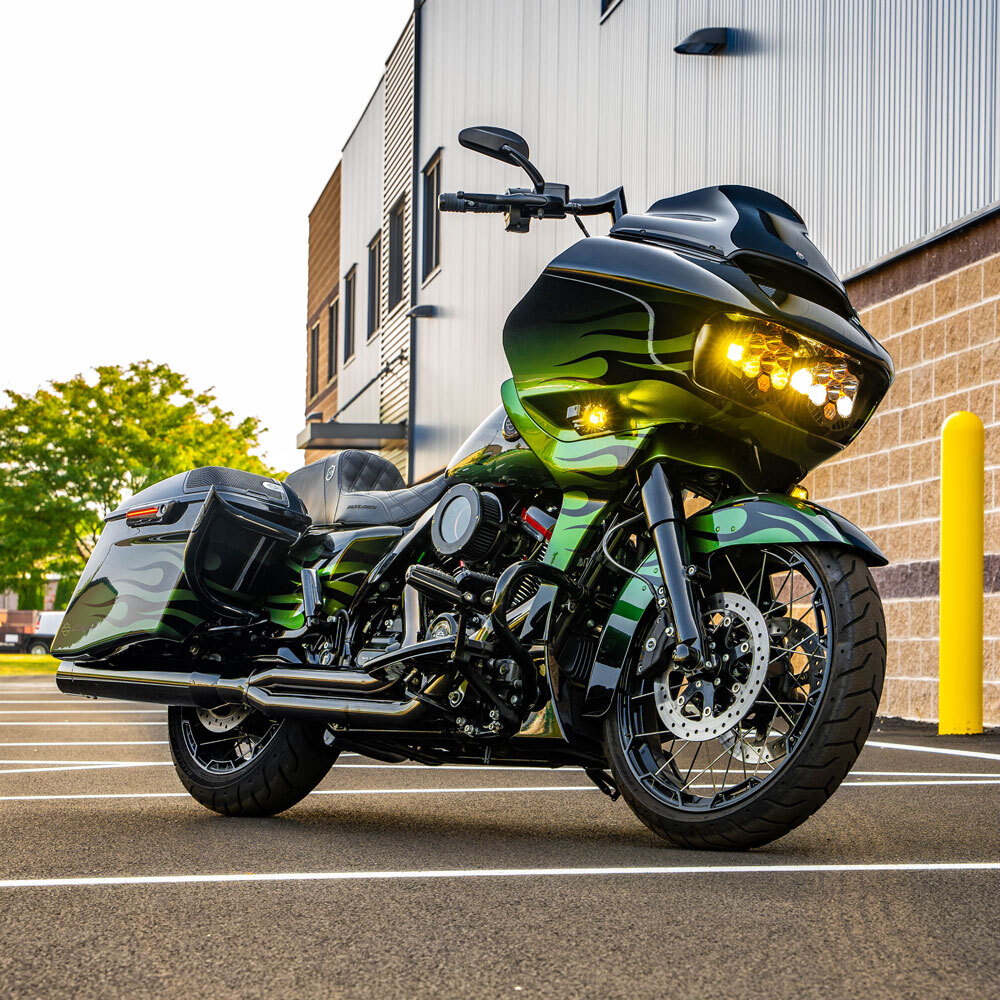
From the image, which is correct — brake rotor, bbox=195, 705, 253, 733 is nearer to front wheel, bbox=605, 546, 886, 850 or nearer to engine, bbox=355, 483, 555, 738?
engine, bbox=355, 483, 555, 738

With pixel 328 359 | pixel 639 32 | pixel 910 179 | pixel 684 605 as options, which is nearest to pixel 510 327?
pixel 684 605

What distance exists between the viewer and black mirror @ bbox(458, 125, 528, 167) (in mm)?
4156

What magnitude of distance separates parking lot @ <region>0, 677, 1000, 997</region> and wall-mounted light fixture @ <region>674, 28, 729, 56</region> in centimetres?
858

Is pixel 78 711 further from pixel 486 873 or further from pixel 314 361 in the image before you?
pixel 314 361

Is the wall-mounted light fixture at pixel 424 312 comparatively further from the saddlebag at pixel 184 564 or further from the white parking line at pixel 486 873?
the white parking line at pixel 486 873

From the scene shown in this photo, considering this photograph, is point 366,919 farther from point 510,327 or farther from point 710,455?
point 510,327

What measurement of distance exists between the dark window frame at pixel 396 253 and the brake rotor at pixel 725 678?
21.7 metres

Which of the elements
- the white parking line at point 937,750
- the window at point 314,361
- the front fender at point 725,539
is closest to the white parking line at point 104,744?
the white parking line at point 937,750

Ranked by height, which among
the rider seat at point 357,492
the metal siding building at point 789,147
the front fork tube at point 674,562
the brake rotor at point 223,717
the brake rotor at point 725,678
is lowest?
the brake rotor at point 223,717

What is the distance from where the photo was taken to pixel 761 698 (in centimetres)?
352

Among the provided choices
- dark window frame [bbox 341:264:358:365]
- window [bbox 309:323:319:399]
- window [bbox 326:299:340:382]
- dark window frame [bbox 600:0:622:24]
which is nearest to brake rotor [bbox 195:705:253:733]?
dark window frame [bbox 600:0:622:24]

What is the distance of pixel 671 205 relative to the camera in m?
4.10

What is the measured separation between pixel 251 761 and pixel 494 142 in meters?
2.24

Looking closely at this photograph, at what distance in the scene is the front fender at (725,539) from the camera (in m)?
3.47
